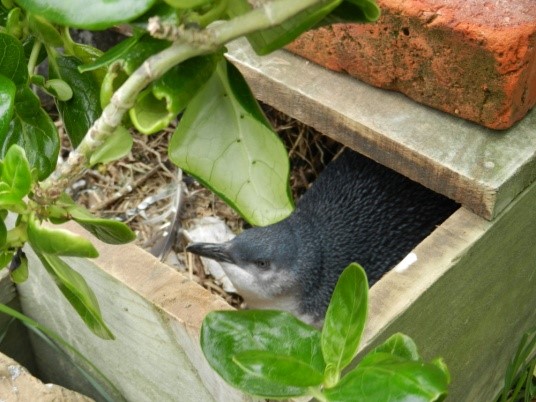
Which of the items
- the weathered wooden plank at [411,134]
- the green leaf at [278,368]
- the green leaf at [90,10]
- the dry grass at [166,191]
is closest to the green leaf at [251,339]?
the green leaf at [278,368]

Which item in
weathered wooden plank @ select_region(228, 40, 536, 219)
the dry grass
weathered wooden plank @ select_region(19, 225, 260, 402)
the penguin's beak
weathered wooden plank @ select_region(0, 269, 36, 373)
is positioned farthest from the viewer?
the dry grass

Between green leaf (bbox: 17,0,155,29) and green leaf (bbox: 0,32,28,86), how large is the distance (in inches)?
6.0

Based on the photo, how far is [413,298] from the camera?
1081 mm

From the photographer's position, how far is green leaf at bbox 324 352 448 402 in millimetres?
643

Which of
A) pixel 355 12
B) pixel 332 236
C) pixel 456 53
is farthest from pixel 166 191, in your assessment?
pixel 355 12

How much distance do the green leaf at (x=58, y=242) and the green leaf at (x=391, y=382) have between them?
24cm

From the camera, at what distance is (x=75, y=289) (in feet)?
2.60

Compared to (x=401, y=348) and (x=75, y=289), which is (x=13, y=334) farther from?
(x=401, y=348)

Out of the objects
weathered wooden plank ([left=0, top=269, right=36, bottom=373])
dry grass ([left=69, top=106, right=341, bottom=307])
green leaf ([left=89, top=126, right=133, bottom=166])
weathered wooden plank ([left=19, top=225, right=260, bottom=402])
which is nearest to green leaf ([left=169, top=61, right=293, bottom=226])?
green leaf ([left=89, top=126, right=133, bottom=166])

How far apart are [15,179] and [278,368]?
28 centimetres

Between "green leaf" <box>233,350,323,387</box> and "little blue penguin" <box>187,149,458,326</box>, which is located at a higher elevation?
"green leaf" <box>233,350,323,387</box>

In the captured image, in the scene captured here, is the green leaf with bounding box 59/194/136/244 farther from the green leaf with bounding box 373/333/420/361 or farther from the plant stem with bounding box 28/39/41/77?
the green leaf with bounding box 373/333/420/361

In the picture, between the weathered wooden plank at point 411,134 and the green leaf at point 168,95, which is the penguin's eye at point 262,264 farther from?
the green leaf at point 168,95

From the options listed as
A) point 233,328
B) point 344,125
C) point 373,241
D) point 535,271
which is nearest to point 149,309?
point 233,328
